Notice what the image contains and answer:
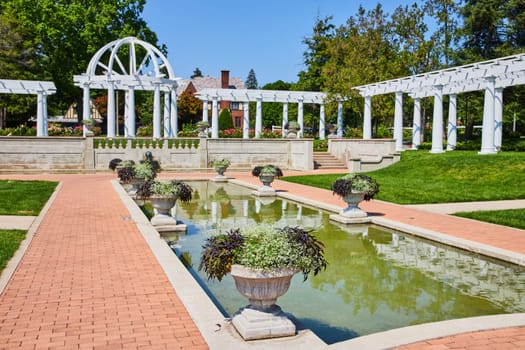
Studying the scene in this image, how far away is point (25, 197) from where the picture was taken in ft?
58.4

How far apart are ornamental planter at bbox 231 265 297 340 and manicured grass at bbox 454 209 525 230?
9.64m

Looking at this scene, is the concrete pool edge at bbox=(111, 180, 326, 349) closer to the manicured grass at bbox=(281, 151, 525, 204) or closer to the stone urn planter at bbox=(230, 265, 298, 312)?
the stone urn planter at bbox=(230, 265, 298, 312)

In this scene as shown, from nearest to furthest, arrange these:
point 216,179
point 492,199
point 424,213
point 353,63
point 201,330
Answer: point 201,330 < point 424,213 < point 492,199 < point 216,179 < point 353,63

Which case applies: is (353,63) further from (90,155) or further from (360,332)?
(360,332)

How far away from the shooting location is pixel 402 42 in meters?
47.6

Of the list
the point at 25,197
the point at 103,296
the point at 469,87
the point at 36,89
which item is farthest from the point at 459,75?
the point at 36,89

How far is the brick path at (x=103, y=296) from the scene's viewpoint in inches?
211

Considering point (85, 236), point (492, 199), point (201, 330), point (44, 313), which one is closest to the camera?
point (201, 330)

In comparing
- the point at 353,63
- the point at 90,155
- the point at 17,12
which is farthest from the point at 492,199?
the point at 17,12

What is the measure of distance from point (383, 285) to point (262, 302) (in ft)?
11.6

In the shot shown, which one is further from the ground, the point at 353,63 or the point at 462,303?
the point at 353,63

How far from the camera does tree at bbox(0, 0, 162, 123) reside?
49406mm

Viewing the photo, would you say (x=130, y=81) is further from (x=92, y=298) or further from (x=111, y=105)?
(x=92, y=298)

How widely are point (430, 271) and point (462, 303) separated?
67.9 inches
